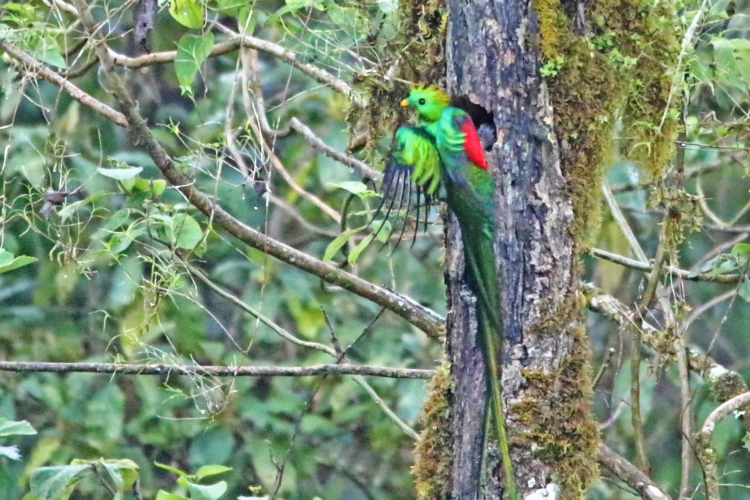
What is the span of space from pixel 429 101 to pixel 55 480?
1.28m

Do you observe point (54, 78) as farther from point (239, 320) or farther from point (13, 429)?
point (239, 320)

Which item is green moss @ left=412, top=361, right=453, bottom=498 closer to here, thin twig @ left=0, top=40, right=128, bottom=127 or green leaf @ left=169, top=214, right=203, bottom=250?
green leaf @ left=169, top=214, right=203, bottom=250

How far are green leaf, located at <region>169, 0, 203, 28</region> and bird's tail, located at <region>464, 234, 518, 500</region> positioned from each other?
0.87 metres

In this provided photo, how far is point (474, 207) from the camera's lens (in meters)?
1.58

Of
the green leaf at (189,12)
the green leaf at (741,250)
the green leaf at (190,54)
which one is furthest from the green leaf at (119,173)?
the green leaf at (741,250)

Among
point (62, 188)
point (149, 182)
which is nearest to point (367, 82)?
point (149, 182)

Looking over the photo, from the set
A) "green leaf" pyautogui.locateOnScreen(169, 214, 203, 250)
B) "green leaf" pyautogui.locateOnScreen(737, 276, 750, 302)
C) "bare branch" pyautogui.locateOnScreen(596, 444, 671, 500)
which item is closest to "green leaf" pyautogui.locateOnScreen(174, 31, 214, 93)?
"green leaf" pyautogui.locateOnScreen(169, 214, 203, 250)

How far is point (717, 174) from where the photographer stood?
14.2 ft

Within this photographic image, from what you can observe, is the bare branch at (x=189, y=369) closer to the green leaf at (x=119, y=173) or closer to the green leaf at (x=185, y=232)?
the green leaf at (x=185, y=232)

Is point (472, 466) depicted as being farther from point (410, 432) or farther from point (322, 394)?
point (322, 394)

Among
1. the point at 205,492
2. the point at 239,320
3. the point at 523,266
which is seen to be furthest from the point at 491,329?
the point at 239,320

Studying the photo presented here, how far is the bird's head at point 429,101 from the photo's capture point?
1623 millimetres

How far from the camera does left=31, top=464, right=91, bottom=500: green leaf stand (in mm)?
2176

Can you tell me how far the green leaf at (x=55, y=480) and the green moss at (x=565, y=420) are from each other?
113 cm
